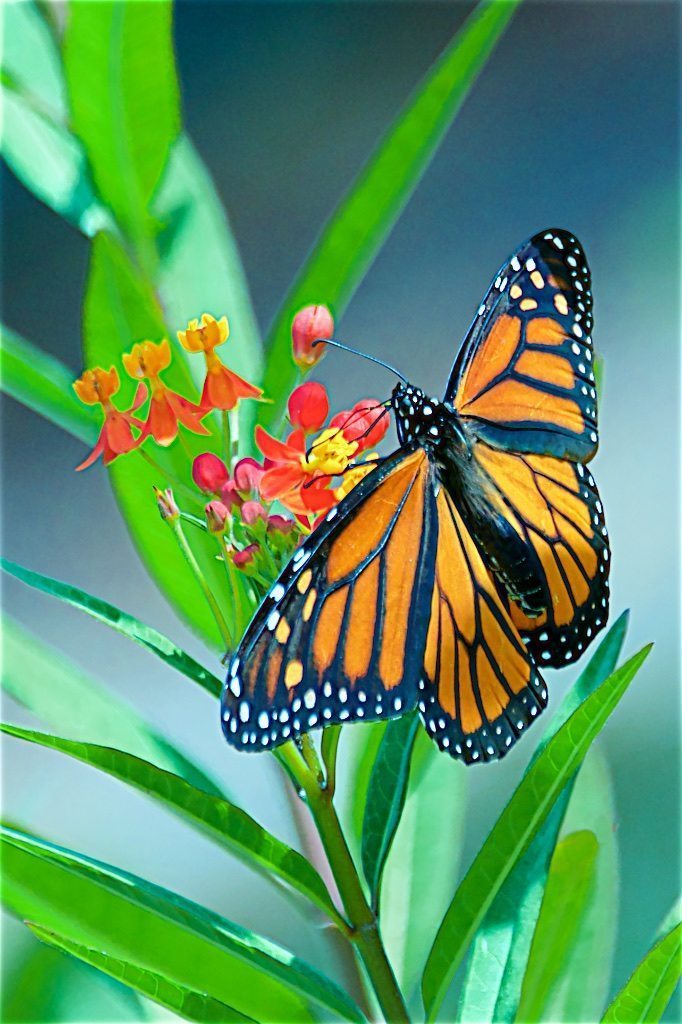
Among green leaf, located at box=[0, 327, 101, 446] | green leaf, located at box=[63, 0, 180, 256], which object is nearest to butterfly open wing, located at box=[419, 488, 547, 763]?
green leaf, located at box=[0, 327, 101, 446]

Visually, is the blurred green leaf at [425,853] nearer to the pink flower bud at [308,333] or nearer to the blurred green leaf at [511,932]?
the blurred green leaf at [511,932]

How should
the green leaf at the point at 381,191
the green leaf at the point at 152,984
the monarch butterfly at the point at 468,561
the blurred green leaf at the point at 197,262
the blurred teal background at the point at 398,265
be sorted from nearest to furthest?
1. the green leaf at the point at 152,984
2. the monarch butterfly at the point at 468,561
3. the green leaf at the point at 381,191
4. the blurred green leaf at the point at 197,262
5. the blurred teal background at the point at 398,265

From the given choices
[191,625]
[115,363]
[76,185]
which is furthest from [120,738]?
[76,185]

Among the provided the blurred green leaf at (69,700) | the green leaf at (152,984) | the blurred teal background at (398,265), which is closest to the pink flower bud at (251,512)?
the blurred green leaf at (69,700)

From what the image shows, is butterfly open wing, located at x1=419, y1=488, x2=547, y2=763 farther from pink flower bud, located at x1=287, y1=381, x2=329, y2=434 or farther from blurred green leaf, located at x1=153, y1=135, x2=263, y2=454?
blurred green leaf, located at x1=153, y1=135, x2=263, y2=454

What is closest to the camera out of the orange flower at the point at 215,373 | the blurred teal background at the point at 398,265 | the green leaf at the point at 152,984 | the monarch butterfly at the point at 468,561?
the green leaf at the point at 152,984

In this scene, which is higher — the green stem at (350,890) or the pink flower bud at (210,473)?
the pink flower bud at (210,473)
